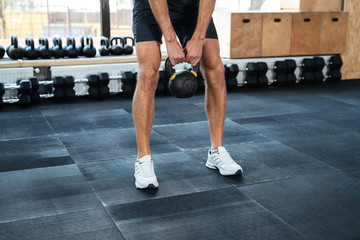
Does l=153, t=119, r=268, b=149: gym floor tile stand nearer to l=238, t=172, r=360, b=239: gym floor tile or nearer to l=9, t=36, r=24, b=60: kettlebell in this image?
l=238, t=172, r=360, b=239: gym floor tile

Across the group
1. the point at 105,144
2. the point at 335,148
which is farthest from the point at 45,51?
the point at 335,148

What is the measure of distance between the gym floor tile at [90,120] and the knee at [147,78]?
1060 mm

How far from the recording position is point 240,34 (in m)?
→ 4.30

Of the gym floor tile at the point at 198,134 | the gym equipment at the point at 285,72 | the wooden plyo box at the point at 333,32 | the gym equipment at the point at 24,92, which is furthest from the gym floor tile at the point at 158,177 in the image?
the wooden plyo box at the point at 333,32

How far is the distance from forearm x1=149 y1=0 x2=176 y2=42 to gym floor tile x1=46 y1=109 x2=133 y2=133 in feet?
3.90

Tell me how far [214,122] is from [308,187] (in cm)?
51

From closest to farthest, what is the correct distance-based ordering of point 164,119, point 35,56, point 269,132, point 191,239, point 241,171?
point 191,239 → point 241,171 → point 269,132 → point 164,119 → point 35,56

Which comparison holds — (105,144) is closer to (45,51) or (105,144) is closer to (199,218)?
(199,218)

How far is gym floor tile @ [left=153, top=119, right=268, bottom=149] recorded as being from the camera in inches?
102

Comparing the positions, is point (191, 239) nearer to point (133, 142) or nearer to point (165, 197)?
point (165, 197)

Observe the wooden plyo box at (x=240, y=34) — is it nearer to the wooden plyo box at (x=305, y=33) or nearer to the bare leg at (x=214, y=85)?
the wooden plyo box at (x=305, y=33)

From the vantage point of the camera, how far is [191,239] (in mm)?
1445

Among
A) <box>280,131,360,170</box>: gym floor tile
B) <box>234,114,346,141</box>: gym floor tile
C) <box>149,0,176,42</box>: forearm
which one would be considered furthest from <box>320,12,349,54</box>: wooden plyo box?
<box>149,0,176,42</box>: forearm

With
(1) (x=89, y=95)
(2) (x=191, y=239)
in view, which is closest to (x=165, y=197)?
(2) (x=191, y=239)
